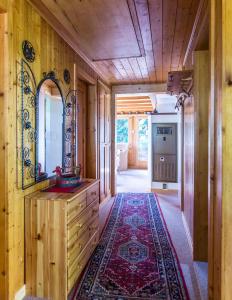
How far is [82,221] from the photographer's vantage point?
80.1 inches

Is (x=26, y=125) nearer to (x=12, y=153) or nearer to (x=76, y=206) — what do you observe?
(x=12, y=153)

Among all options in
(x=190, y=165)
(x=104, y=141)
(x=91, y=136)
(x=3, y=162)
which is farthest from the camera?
(x=104, y=141)

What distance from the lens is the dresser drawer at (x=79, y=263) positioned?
176 cm

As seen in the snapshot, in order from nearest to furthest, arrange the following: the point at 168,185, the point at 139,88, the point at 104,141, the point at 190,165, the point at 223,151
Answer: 1. the point at 223,151
2. the point at 190,165
3. the point at 104,141
4. the point at 139,88
5. the point at 168,185

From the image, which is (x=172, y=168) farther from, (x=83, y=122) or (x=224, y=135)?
(x=224, y=135)

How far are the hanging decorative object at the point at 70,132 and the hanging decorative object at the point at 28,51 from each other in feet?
2.51

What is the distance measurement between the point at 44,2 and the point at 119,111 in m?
6.87

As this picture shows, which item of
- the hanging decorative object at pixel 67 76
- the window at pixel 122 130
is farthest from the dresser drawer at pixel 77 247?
the window at pixel 122 130

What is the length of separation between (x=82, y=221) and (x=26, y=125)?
0.98 metres

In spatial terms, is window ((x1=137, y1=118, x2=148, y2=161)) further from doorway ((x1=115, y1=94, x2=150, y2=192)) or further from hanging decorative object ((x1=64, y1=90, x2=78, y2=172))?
hanging decorative object ((x1=64, y1=90, x2=78, y2=172))

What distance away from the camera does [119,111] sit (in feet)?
28.6

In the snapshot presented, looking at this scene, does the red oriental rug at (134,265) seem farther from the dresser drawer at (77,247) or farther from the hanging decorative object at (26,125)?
the hanging decorative object at (26,125)

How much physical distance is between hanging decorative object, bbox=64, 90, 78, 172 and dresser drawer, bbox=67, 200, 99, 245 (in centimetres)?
54

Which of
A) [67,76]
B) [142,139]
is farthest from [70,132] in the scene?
[142,139]
